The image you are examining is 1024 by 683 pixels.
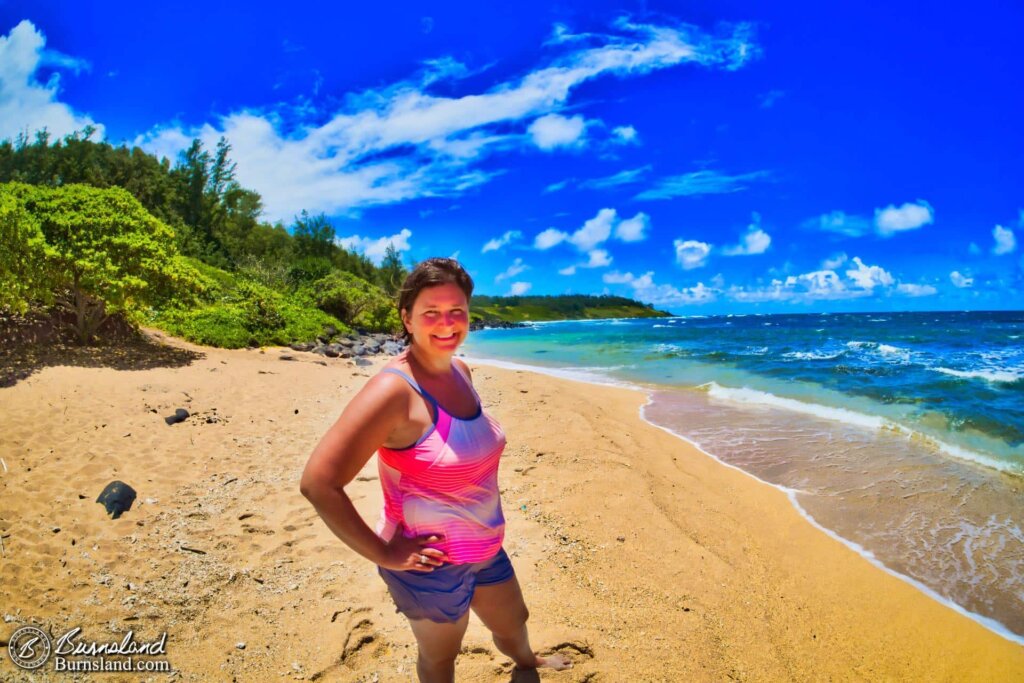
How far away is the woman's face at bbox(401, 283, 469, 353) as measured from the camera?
76.7 inches

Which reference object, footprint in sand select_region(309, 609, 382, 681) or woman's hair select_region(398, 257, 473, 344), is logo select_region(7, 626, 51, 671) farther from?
woman's hair select_region(398, 257, 473, 344)

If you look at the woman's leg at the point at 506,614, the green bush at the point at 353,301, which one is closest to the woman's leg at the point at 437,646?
the woman's leg at the point at 506,614

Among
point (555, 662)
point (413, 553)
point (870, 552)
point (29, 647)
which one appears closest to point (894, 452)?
point (870, 552)

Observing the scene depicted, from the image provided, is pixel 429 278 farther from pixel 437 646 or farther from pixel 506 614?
pixel 506 614

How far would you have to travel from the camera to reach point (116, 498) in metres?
4.84

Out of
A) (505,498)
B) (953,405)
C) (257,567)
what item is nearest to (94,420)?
(257,567)

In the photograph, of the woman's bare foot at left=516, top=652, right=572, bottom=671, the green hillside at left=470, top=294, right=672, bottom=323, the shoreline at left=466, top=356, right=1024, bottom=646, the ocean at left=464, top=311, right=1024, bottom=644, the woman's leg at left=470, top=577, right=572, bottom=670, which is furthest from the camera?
the green hillside at left=470, top=294, right=672, bottom=323

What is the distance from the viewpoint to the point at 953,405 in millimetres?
11141

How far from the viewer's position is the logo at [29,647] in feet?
10.0

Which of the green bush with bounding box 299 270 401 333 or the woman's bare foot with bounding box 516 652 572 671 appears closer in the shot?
the woman's bare foot with bounding box 516 652 572 671

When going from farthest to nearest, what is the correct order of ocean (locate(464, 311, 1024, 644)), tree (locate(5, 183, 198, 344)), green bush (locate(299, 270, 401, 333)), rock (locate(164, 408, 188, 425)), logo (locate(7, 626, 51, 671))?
green bush (locate(299, 270, 401, 333))
tree (locate(5, 183, 198, 344))
rock (locate(164, 408, 188, 425))
ocean (locate(464, 311, 1024, 644))
logo (locate(7, 626, 51, 671))

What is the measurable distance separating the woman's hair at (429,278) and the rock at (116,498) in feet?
15.1

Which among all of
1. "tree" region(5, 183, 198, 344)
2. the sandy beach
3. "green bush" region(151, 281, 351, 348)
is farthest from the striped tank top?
"green bush" region(151, 281, 351, 348)

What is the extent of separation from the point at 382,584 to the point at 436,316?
9.65ft
